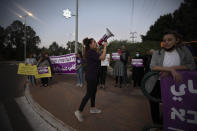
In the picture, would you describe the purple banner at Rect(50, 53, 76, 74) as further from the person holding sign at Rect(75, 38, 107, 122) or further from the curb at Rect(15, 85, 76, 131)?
the person holding sign at Rect(75, 38, 107, 122)

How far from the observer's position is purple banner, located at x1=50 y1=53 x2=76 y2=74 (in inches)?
251

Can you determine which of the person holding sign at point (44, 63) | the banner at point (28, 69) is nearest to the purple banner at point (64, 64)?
the person holding sign at point (44, 63)

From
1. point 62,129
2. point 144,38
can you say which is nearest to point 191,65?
point 62,129

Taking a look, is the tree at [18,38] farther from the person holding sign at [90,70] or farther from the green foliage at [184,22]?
the person holding sign at [90,70]

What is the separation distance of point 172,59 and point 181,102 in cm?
66

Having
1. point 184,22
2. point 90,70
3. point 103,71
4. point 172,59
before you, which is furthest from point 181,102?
point 184,22

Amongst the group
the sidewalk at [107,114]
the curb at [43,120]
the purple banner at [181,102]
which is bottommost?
the curb at [43,120]

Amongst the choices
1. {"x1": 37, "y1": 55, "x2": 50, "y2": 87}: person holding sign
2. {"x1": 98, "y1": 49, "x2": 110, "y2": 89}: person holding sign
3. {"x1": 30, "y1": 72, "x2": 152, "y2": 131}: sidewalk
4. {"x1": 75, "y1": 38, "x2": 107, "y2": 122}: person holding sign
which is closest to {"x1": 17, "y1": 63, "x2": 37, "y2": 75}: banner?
{"x1": 37, "y1": 55, "x2": 50, "y2": 87}: person holding sign

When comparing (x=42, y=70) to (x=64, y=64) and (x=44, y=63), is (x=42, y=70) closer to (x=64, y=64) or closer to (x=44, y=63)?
(x=44, y=63)

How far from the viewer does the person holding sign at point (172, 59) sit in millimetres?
1770

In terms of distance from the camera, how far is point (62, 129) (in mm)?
2617

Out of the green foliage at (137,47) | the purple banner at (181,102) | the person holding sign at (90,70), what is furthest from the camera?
the green foliage at (137,47)

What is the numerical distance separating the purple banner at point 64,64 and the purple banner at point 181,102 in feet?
16.6

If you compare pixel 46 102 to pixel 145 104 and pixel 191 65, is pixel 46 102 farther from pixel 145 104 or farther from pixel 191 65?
pixel 191 65
